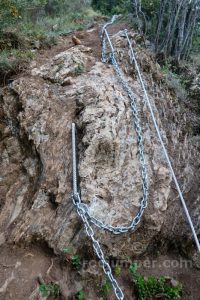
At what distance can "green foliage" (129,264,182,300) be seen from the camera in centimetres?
345

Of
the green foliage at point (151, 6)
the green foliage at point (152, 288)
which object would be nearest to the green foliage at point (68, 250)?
the green foliage at point (152, 288)

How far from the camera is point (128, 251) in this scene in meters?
3.62

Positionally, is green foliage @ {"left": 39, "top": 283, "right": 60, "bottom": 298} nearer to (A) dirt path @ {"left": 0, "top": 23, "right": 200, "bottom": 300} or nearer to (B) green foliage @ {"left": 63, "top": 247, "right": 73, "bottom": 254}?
(A) dirt path @ {"left": 0, "top": 23, "right": 200, "bottom": 300}

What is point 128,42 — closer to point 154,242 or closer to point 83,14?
point 154,242

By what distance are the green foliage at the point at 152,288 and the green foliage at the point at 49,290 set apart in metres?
0.91

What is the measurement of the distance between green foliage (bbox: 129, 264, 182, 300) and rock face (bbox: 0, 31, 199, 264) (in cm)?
29

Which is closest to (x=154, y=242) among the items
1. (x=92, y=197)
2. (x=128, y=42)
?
(x=92, y=197)

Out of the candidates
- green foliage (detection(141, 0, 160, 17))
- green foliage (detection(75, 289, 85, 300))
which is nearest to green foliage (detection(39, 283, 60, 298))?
green foliage (detection(75, 289, 85, 300))

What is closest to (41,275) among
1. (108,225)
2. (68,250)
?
(68,250)

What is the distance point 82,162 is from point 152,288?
5.45ft

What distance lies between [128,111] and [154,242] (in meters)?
1.78

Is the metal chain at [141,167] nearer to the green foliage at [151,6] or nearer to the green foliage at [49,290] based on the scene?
the green foliage at [49,290]

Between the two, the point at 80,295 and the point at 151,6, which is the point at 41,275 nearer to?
the point at 80,295

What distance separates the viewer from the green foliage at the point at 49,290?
3.14 meters
